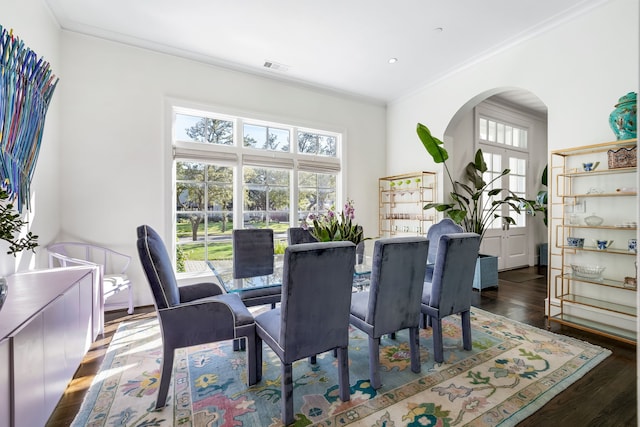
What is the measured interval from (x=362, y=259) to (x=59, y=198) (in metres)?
3.35

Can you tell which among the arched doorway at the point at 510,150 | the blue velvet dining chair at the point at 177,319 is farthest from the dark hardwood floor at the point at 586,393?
the arched doorway at the point at 510,150

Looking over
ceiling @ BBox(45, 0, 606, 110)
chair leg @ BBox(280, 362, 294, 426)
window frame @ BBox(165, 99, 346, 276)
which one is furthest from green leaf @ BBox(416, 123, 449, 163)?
chair leg @ BBox(280, 362, 294, 426)

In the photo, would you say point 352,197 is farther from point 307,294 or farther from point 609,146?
point 307,294

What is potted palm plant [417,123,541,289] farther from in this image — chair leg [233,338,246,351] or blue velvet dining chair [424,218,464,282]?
chair leg [233,338,246,351]

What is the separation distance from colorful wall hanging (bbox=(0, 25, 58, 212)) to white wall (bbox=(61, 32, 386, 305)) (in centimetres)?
89

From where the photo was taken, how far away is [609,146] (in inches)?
108

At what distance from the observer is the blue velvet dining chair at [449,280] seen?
2162 millimetres

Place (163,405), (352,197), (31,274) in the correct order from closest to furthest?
1. (163,405)
2. (31,274)
3. (352,197)

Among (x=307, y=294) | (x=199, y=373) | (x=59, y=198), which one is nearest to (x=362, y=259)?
(x=307, y=294)

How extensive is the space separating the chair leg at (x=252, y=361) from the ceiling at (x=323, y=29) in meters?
2.97

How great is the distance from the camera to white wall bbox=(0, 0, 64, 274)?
2.25 m

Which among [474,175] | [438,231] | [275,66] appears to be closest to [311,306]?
[438,231]

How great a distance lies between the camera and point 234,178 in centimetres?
415

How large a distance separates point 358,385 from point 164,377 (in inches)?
47.9
